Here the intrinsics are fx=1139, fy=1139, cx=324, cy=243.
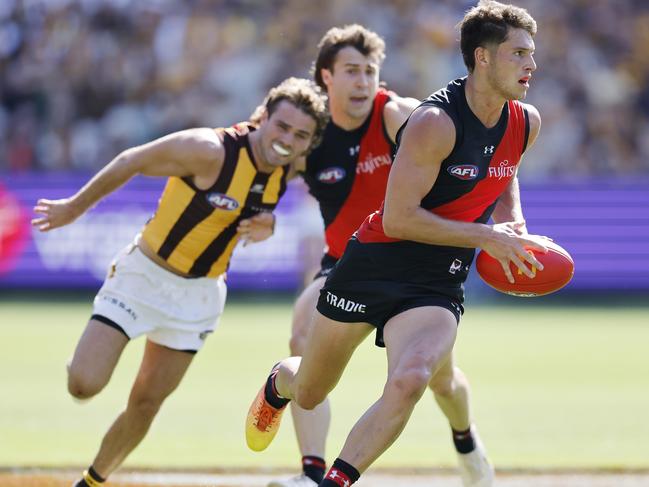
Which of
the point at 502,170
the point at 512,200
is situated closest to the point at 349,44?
the point at 512,200

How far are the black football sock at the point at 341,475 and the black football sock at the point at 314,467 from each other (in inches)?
53.0

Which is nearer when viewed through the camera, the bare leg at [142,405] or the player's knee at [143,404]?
the bare leg at [142,405]

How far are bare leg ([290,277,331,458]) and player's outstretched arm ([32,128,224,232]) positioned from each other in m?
1.00

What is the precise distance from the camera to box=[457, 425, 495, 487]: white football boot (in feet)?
21.8

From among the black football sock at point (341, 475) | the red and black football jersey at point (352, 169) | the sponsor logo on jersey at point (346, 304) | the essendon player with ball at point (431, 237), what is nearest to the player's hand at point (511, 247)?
the essendon player with ball at point (431, 237)

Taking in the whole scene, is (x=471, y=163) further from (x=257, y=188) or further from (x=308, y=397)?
(x=257, y=188)

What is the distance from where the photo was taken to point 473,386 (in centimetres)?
1068

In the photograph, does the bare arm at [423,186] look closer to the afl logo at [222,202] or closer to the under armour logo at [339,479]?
the under armour logo at [339,479]

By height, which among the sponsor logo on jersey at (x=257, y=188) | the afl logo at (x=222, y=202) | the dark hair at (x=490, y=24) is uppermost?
the dark hair at (x=490, y=24)

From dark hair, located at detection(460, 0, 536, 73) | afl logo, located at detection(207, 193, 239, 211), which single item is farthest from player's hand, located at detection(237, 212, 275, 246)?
dark hair, located at detection(460, 0, 536, 73)

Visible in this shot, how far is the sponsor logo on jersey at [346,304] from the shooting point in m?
5.50

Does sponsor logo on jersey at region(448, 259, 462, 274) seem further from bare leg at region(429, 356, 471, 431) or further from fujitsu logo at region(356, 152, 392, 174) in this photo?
fujitsu logo at region(356, 152, 392, 174)

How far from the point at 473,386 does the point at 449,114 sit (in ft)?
18.9

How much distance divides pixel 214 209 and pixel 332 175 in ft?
2.61
